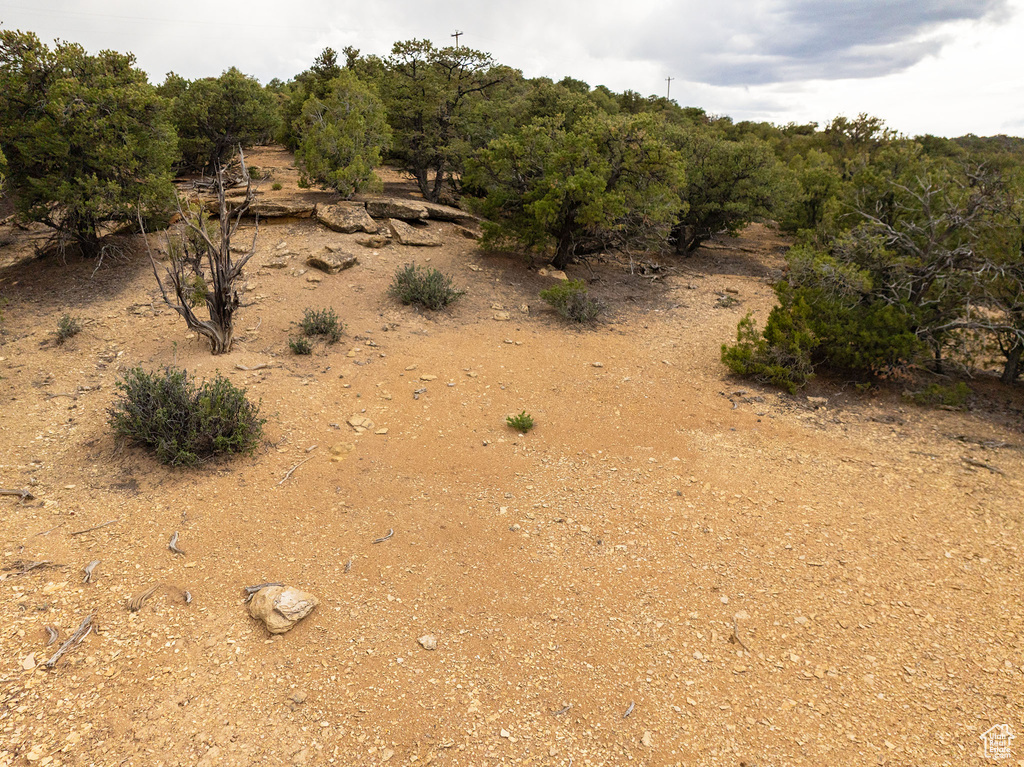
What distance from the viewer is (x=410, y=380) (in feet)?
27.1

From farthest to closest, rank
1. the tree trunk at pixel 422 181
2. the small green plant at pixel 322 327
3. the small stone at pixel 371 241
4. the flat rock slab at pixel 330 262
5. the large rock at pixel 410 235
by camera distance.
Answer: the tree trunk at pixel 422 181
the large rock at pixel 410 235
the small stone at pixel 371 241
the flat rock slab at pixel 330 262
the small green plant at pixel 322 327

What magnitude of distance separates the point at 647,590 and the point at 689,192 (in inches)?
595

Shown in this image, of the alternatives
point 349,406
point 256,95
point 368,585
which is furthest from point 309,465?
point 256,95

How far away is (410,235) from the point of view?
13.7m

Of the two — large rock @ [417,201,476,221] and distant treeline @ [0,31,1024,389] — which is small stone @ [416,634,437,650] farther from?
large rock @ [417,201,476,221]

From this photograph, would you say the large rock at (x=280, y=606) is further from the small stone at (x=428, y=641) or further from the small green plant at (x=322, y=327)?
the small green plant at (x=322, y=327)

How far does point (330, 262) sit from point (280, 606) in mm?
9043

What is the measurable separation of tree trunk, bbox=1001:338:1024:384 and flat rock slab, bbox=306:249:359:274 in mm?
12431

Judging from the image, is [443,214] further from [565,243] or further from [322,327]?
[322,327]

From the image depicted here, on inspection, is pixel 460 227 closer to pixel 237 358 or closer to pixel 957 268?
pixel 237 358

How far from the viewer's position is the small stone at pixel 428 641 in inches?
159

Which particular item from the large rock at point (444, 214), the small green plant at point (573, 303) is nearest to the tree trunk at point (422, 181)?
the large rock at point (444, 214)

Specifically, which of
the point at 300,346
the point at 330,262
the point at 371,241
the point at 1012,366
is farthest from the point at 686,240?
the point at 300,346

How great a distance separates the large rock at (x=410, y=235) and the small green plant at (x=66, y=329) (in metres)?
7.05
